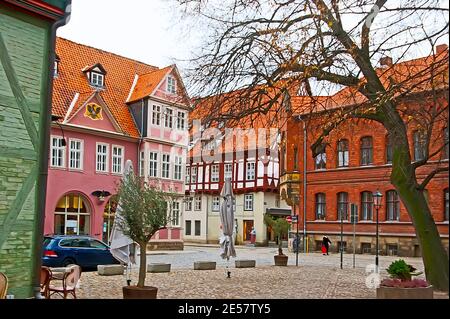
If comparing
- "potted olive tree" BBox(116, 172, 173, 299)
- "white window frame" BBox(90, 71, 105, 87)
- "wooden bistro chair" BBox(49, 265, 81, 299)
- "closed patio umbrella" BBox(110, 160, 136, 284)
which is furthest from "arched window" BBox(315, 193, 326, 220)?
"wooden bistro chair" BBox(49, 265, 81, 299)

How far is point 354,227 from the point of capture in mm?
6980

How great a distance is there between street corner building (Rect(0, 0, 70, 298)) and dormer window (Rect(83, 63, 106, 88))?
179cm

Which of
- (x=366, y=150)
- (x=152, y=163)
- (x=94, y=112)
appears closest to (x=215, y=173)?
(x=152, y=163)

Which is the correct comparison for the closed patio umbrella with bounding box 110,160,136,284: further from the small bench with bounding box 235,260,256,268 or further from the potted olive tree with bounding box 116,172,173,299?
the small bench with bounding box 235,260,256,268

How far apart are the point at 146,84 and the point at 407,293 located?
3857 mm

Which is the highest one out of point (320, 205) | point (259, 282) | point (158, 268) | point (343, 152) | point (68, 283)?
point (343, 152)

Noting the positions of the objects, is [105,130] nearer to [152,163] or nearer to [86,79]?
[152,163]

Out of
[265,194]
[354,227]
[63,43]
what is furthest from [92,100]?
[265,194]

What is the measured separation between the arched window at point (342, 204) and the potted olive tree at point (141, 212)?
270cm

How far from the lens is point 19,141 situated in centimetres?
370

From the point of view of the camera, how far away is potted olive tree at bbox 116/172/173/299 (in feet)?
15.7

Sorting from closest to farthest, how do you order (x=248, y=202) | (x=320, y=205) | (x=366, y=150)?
(x=366, y=150), (x=320, y=205), (x=248, y=202)

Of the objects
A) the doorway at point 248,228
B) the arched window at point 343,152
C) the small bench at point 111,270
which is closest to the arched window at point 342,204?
the arched window at point 343,152

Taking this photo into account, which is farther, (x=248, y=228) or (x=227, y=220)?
(x=248, y=228)
